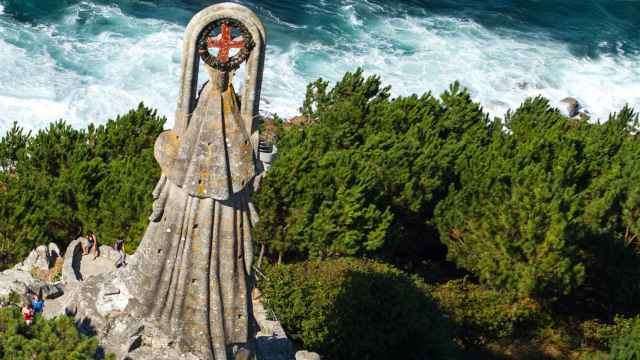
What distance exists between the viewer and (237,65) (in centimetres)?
1888

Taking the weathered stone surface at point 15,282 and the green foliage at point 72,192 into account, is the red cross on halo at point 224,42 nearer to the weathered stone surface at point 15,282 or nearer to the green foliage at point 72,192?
the weathered stone surface at point 15,282

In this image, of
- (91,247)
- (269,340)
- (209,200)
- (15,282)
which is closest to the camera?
(209,200)

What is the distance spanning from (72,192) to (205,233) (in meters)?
23.4

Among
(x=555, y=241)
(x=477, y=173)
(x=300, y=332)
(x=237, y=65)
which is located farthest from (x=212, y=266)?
(x=477, y=173)

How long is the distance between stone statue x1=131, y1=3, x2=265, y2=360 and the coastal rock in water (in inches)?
2825

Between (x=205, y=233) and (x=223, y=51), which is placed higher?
(x=223, y=51)

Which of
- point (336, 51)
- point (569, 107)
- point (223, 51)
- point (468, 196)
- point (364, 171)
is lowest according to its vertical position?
point (468, 196)

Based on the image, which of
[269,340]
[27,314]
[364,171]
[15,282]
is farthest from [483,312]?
[27,314]

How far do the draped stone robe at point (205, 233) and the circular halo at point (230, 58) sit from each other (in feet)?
0.80

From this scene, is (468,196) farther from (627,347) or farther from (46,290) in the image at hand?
(46,290)

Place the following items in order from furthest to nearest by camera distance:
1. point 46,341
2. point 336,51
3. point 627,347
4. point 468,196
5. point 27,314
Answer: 1. point 336,51
2. point 468,196
3. point 627,347
4. point 27,314
5. point 46,341

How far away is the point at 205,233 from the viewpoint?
20.1 metres

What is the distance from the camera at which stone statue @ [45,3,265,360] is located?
18906 mm

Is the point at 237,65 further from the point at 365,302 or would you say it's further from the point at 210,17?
the point at 365,302
